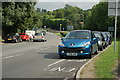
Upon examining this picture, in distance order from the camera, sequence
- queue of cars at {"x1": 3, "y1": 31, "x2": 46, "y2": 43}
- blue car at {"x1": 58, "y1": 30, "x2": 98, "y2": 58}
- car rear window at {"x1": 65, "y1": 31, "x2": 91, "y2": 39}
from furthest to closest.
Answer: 1. queue of cars at {"x1": 3, "y1": 31, "x2": 46, "y2": 43}
2. car rear window at {"x1": 65, "y1": 31, "x2": 91, "y2": 39}
3. blue car at {"x1": 58, "y1": 30, "x2": 98, "y2": 58}

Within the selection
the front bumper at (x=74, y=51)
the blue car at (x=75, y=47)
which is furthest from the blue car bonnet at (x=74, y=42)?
the front bumper at (x=74, y=51)

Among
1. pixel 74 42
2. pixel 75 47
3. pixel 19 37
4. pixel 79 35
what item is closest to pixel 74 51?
pixel 75 47

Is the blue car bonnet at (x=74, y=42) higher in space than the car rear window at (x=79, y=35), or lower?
lower

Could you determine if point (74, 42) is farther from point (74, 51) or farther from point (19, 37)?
point (19, 37)

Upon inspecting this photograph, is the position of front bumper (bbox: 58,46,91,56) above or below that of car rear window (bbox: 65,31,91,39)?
below

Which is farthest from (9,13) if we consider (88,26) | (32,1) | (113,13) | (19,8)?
(88,26)

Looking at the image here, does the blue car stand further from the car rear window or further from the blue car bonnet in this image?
the car rear window

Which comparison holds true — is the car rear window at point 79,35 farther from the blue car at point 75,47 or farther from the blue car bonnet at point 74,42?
the blue car bonnet at point 74,42

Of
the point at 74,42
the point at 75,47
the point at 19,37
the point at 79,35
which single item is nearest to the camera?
the point at 75,47

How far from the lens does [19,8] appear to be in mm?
38219

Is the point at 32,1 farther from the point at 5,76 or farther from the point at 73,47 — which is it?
the point at 5,76

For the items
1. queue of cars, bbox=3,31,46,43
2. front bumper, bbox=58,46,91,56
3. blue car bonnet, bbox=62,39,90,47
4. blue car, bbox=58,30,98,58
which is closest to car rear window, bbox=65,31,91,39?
blue car, bbox=58,30,98,58

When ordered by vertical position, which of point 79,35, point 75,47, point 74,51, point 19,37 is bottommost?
point 74,51

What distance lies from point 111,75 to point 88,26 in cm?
7527
